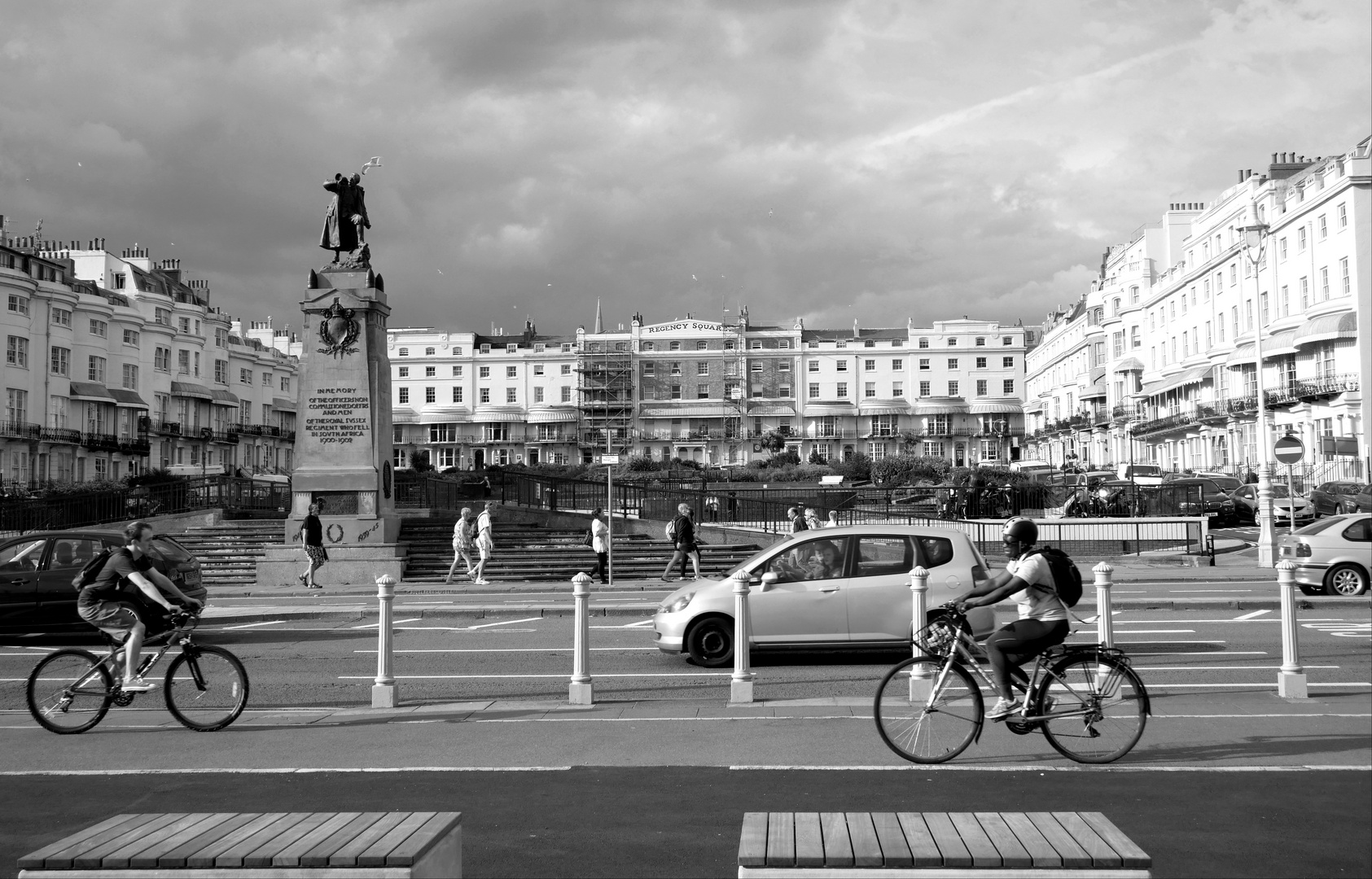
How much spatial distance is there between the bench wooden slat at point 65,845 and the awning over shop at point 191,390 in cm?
8168

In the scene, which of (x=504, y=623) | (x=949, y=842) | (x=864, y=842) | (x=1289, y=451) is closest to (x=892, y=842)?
(x=864, y=842)

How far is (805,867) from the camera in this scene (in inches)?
139

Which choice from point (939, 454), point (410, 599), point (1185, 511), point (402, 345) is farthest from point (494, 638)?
point (402, 345)

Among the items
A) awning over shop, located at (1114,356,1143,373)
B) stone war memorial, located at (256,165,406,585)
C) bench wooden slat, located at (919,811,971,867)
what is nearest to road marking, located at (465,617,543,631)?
stone war memorial, located at (256,165,406,585)

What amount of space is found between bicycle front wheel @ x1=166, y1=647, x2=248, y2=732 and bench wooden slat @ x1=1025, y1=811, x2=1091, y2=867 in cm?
702

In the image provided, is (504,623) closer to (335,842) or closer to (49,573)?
(49,573)

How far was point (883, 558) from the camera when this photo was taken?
12.5 meters

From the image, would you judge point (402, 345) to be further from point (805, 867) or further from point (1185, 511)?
point (805, 867)

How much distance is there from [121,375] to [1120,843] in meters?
78.5

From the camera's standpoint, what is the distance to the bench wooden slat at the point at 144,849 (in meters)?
3.59

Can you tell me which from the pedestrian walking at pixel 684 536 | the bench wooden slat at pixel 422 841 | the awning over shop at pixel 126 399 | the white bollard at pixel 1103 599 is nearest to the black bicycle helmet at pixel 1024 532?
the white bollard at pixel 1103 599

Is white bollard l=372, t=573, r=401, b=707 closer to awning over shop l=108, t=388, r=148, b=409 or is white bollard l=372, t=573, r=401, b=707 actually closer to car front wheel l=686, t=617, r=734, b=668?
car front wheel l=686, t=617, r=734, b=668

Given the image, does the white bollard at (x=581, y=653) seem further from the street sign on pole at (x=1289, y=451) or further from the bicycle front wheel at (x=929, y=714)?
the street sign on pole at (x=1289, y=451)

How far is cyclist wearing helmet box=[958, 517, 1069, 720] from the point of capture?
7344 millimetres
